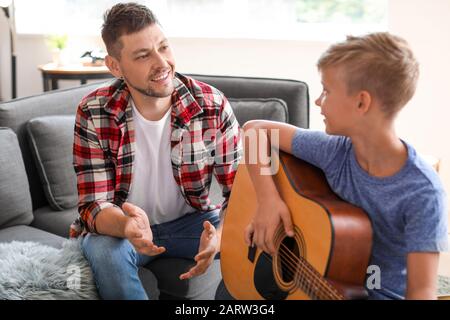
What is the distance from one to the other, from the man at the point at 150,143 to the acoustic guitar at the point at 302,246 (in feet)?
0.43

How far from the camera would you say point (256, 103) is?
2268 mm

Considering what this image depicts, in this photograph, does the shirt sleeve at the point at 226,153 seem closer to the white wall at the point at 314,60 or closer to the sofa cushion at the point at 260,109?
the sofa cushion at the point at 260,109

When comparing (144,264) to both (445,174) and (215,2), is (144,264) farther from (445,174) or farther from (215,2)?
(215,2)

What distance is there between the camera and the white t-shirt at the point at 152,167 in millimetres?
1684

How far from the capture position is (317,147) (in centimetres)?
132

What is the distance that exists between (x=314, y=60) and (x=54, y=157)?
1.81m

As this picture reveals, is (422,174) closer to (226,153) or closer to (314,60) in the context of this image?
(226,153)

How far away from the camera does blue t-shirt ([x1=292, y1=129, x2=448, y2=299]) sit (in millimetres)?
1097

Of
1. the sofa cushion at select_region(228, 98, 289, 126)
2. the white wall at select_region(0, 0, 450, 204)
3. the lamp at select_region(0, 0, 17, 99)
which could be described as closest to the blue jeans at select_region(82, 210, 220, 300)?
the sofa cushion at select_region(228, 98, 289, 126)

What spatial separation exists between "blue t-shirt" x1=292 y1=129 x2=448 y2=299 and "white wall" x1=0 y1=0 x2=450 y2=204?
1.98m

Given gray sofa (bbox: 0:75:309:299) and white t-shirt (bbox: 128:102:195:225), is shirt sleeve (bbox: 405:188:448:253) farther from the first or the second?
gray sofa (bbox: 0:75:309:299)

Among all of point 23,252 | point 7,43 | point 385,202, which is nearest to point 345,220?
point 385,202

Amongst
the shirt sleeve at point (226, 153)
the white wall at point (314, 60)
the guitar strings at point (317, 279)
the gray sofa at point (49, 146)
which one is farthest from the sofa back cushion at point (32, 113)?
the white wall at point (314, 60)

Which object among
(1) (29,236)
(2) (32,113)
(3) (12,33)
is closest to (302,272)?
(1) (29,236)
